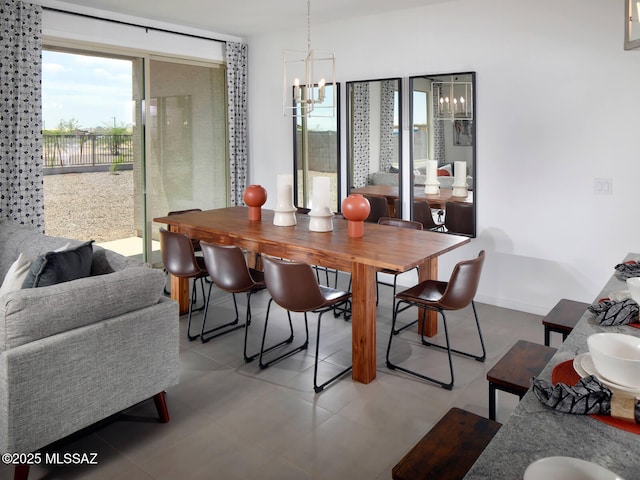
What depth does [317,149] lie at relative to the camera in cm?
606

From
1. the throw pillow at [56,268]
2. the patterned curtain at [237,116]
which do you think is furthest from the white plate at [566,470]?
the patterned curtain at [237,116]

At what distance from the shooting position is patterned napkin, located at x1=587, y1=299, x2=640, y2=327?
70.4 inches

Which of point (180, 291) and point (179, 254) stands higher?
point (179, 254)

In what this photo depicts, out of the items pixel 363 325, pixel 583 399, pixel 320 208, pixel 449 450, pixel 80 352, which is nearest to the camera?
pixel 583 399

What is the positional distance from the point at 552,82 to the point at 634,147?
2.69 feet

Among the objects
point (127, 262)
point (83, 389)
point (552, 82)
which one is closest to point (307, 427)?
point (83, 389)

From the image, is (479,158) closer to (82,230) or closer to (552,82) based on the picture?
(552,82)

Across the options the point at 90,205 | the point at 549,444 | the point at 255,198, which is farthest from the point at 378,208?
the point at 549,444

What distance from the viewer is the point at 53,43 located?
488 cm

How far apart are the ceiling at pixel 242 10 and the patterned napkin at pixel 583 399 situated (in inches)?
170

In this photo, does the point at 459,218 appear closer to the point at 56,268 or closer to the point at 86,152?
the point at 56,268

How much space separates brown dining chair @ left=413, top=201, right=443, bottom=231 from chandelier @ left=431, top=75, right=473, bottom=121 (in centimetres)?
87

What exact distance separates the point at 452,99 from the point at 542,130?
864 millimetres

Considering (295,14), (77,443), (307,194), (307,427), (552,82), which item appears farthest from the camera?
(307,194)
